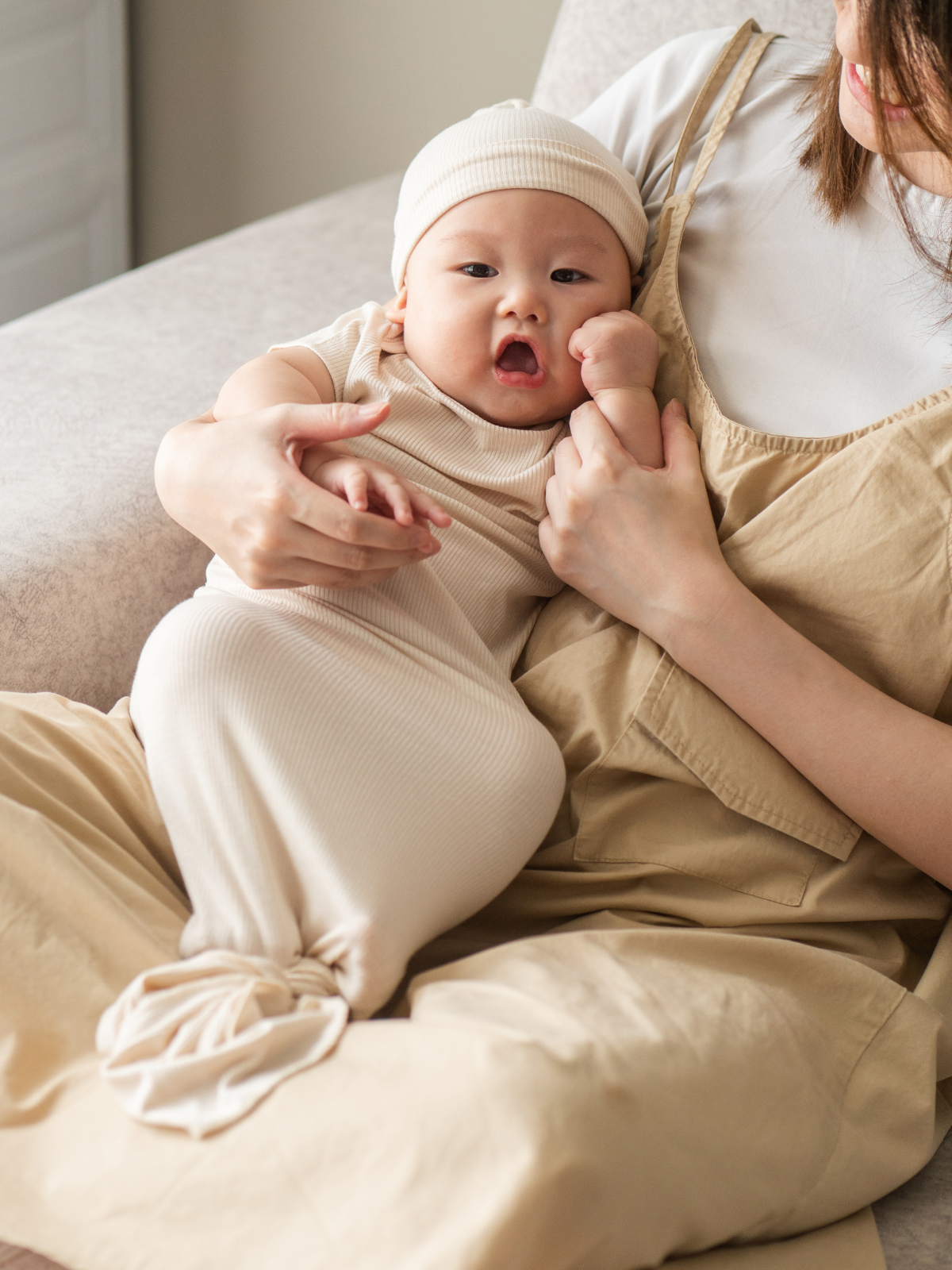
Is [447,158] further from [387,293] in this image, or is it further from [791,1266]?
[791,1266]

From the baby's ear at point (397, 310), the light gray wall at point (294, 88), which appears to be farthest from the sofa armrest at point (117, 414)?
the light gray wall at point (294, 88)

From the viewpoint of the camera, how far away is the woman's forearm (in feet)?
2.52

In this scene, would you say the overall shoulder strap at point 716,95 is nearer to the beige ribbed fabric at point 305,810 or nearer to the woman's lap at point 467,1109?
the beige ribbed fabric at point 305,810

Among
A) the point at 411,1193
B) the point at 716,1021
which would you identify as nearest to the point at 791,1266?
the point at 716,1021

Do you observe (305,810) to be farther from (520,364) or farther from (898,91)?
(898,91)

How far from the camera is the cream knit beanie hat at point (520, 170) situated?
3.08 ft

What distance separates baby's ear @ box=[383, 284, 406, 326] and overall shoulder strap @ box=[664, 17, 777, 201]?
9.3 inches

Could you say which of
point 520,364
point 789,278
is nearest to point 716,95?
point 789,278

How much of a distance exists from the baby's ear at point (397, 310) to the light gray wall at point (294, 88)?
1.51 meters

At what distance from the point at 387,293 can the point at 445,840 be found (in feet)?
2.81

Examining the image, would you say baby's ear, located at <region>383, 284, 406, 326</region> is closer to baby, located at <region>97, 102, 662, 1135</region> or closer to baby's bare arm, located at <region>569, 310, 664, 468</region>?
baby, located at <region>97, 102, 662, 1135</region>

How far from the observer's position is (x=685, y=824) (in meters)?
0.83

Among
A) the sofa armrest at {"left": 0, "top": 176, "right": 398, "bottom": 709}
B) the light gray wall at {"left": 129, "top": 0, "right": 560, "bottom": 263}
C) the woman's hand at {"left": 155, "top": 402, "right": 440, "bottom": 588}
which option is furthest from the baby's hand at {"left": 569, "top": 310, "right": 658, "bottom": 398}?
the light gray wall at {"left": 129, "top": 0, "right": 560, "bottom": 263}

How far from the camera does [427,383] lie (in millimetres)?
954
